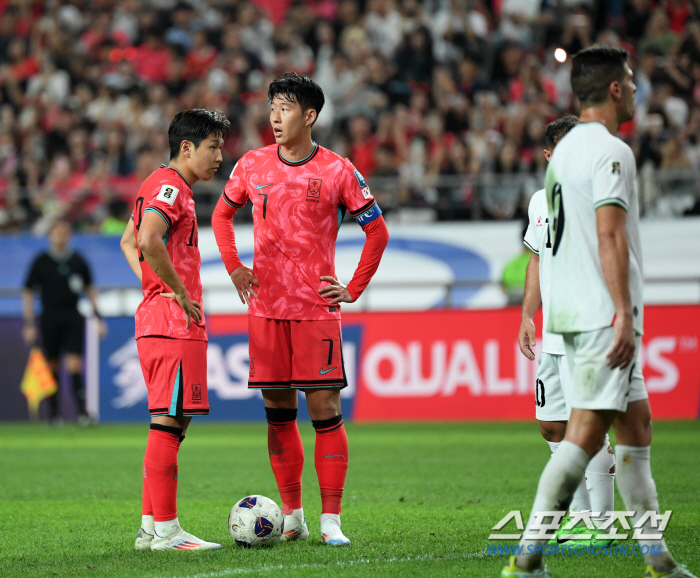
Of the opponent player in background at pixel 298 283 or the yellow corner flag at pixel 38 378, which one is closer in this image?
the opponent player in background at pixel 298 283

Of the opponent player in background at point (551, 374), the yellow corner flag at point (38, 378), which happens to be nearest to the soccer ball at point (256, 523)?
the opponent player in background at point (551, 374)

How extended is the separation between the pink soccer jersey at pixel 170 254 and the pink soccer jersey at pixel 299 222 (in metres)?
0.38

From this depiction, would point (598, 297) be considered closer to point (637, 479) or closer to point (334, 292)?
point (637, 479)

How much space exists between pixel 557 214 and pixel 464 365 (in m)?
8.97

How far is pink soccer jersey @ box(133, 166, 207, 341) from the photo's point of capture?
17.0ft

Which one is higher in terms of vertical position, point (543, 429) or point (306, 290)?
point (306, 290)

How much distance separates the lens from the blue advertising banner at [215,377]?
13.3 m

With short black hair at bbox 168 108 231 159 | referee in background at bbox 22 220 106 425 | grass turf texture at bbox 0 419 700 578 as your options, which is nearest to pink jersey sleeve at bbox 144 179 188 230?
short black hair at bbox 168 108 231 159

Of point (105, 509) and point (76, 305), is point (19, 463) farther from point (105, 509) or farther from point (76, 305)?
point (76, 305)

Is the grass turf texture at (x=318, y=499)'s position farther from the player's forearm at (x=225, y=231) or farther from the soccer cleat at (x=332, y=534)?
the player's forearm at (x=225, y=231)

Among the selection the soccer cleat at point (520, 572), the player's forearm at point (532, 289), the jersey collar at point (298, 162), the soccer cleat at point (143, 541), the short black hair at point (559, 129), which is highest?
the short black hair at point (559, 129)

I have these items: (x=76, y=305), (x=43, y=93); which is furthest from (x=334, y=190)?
(x=43, y=93)

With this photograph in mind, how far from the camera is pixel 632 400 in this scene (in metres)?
4.00

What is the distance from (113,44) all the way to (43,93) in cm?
193
